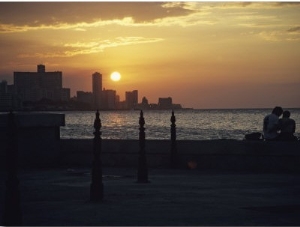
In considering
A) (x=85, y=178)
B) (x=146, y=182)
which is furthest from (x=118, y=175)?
(x=146, y=182)

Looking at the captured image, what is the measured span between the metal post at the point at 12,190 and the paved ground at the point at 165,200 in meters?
0.21

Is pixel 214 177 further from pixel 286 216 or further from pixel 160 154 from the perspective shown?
pixel 286 216

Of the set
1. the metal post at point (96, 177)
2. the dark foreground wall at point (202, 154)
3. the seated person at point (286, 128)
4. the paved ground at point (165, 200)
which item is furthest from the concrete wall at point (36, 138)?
the metal post at point (96, 177)

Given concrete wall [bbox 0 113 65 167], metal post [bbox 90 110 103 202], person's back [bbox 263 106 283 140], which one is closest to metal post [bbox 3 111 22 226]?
metal post [bbox 90 110 103 202]

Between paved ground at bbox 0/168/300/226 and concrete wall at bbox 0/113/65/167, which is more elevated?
concrete wall at bbox 0/113/65/167

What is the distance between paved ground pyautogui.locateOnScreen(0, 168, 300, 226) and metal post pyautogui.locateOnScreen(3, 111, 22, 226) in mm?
209

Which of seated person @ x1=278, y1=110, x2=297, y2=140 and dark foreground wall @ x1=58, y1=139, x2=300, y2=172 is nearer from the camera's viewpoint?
dark foreground wall @ x1=58, y1=139, x2=300, y2=172

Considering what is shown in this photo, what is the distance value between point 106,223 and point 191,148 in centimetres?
1064

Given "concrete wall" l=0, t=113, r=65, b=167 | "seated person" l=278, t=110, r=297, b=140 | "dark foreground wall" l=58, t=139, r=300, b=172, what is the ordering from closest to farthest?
"dark foreground wall" l=58, t=139, r=300, b=172 → "concrete wall" l=0, t=113, r=65, b=167 → "seated person" l=278, t=110, r=297, b=140

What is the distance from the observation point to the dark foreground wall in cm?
1827

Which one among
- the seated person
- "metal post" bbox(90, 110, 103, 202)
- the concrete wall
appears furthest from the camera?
the seated person

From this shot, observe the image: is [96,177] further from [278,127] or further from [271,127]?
[278,127]

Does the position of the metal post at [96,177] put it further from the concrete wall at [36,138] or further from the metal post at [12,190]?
the concrete wall at [36,138]

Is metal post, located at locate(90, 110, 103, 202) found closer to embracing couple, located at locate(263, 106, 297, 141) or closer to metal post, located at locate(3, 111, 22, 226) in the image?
metal post, located at locate(3, 111, 22, 226)
